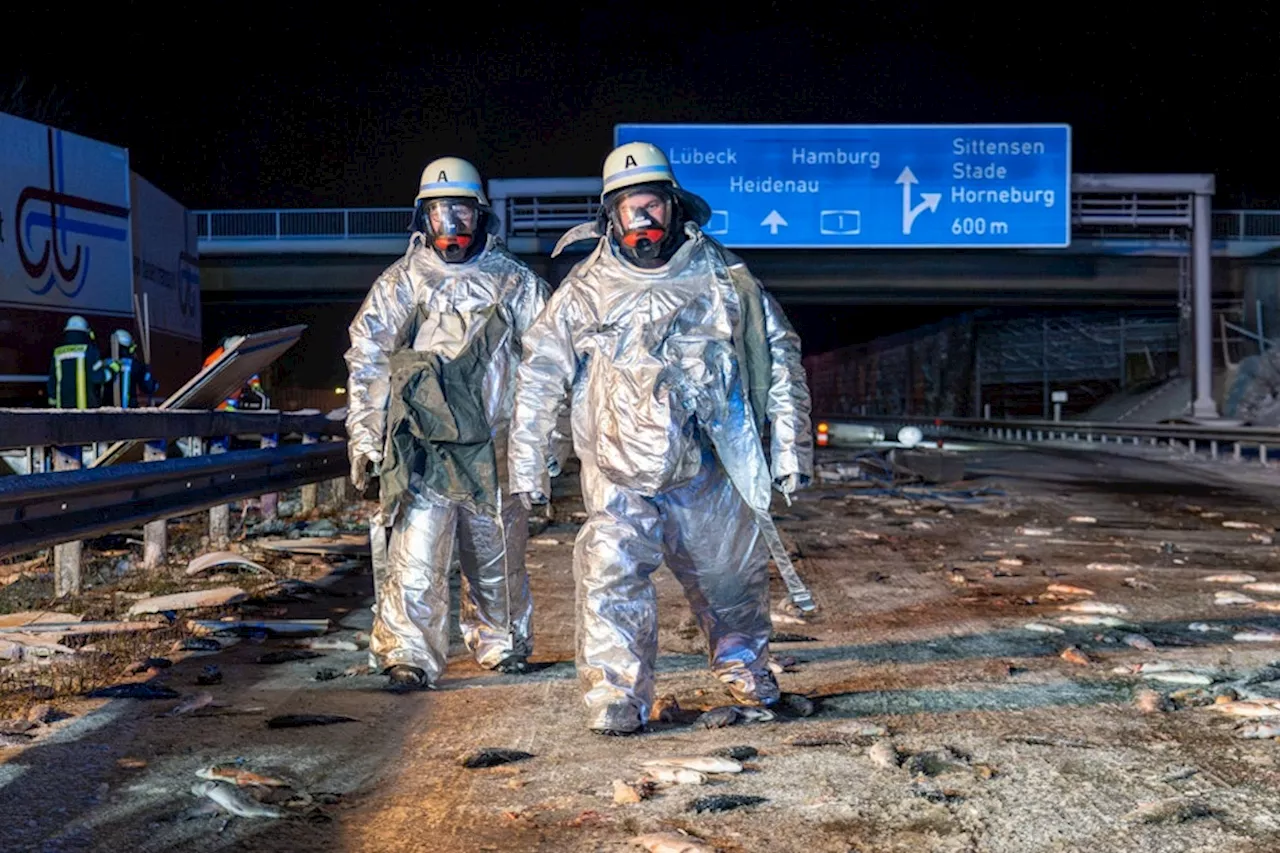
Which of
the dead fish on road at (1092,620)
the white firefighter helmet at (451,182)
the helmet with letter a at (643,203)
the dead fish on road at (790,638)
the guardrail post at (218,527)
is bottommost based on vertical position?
the dead fish on road at (790,638)

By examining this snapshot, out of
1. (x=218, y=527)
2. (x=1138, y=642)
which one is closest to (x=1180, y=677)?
(x=1138, y=642)

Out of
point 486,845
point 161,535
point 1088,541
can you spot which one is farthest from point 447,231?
point 1088,541

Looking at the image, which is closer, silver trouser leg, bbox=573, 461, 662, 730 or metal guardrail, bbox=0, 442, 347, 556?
silver trouser leg, bbox=573, 461, 662, 730

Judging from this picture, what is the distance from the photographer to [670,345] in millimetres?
4879

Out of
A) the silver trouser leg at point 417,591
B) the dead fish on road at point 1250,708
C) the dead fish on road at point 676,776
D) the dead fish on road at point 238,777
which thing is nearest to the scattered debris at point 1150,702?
the dead fish on road at point 1250,708

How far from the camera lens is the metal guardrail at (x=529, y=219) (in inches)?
1206

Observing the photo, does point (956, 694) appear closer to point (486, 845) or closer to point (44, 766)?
point (486, 845)

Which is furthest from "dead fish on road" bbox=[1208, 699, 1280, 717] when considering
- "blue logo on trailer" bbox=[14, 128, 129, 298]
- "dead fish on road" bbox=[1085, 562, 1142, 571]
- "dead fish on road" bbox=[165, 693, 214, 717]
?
"blue logo on trailer" bbox=[14, 128, 129, 298]

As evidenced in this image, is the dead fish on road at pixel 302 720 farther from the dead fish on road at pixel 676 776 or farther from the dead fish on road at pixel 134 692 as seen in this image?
the dead fish on road at pixel 676 776

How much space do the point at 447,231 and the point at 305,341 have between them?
53321mm

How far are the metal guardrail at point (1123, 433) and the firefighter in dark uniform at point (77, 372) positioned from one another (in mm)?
14660

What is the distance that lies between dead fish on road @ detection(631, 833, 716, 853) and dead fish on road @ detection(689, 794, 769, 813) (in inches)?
9.0

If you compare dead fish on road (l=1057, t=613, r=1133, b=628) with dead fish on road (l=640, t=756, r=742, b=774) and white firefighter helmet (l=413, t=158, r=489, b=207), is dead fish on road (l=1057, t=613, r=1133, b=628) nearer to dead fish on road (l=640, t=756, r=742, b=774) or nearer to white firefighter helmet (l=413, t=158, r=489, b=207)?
dead fish on road (l=640, t=756, r=742, b=774)

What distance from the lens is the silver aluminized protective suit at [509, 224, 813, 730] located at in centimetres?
478
